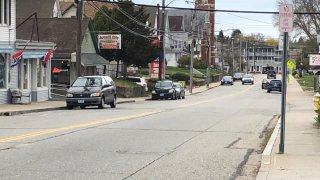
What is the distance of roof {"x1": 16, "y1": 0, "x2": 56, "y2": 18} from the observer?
5567 centimetres

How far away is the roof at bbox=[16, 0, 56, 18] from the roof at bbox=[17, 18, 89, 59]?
33.2 ft

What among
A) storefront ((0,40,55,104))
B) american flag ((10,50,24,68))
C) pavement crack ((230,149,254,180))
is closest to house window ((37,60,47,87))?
storefront ((0,40,55,104))

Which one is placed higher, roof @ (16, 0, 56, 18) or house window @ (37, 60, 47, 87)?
roof @ (16, 0, 56, 18)

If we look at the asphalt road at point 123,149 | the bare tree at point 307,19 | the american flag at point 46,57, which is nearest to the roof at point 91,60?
the american flag at point 46,57

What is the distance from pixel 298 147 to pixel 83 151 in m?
5.07

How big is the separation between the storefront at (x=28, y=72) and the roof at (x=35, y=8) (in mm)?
20697

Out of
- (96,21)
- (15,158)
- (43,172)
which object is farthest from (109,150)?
(96,21)

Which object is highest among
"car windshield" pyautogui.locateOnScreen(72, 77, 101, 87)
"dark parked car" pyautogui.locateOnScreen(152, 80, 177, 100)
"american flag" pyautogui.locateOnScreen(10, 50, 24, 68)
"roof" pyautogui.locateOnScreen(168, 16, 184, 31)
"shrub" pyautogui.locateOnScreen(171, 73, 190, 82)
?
"roof" pyautogui.locateOnScreen(168, 16, 184, 31)

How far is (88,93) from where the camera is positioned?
28172 mm

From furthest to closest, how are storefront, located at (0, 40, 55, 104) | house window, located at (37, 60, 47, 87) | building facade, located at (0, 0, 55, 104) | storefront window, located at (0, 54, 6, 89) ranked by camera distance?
1. house window, located at (37, 60, 47, 87)
2. storefront, located at (0, 40, 55, 104)
3. storefront window, located at (0, 54, 6, 89)
4. building facade, located at (0, 0, 55, 104)

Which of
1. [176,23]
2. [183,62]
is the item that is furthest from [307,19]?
[176,23]

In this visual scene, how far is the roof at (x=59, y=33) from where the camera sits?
Result: 42.3 meters

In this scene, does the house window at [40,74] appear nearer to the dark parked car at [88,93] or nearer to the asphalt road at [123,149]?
the dark parked car at [88,93]

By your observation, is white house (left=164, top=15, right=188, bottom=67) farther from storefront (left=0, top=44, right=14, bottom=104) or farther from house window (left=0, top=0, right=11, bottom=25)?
storefront (left=0, top=44, right=14, bottom=104)
